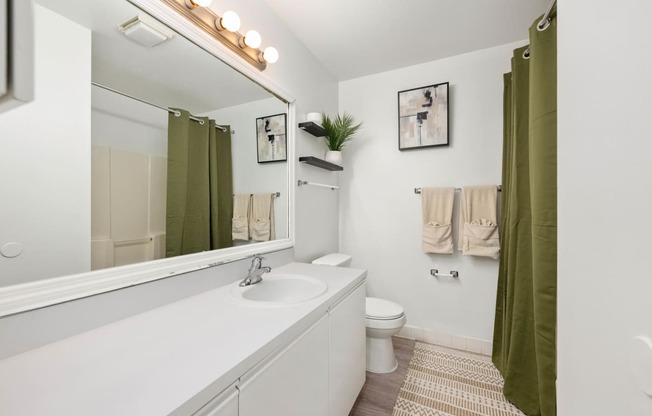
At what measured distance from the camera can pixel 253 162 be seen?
5.13 feet

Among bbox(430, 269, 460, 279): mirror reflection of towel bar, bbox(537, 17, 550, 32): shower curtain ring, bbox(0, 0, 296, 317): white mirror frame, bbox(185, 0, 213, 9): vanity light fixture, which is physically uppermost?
bbox(185, 0, 213, 9): vanity light fixture

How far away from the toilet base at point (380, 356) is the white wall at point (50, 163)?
5.55ft

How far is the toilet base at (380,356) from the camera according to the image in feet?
5.85

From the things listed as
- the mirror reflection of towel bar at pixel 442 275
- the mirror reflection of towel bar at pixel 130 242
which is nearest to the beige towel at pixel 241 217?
the mirror reflection of towel bar at pixel 130 242

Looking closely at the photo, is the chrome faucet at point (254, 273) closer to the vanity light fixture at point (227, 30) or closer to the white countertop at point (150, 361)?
the white countertop at point (150, 361)

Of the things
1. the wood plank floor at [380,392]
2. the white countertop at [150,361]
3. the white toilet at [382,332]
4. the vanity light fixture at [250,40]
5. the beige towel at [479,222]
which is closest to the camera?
the white countertop at [150,361]

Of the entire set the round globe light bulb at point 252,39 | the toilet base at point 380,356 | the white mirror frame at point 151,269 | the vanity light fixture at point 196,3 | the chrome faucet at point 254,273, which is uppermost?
the round globe light bulb at point 252,39

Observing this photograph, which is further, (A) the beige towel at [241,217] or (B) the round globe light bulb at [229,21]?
(A) the beige towel at [241,217]

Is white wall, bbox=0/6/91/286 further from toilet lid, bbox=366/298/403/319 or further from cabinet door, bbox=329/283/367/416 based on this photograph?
toilet lid, bbox=366/298/403/319

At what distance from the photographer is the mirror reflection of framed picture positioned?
160cm

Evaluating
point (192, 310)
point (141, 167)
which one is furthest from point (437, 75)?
point (192, 310)

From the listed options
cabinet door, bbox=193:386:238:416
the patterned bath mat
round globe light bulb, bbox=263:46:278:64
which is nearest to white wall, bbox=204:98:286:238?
round globe light bulb, bbox=263:46:278:64

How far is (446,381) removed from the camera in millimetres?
1685

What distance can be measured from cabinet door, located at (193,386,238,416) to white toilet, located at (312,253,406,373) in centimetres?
127
